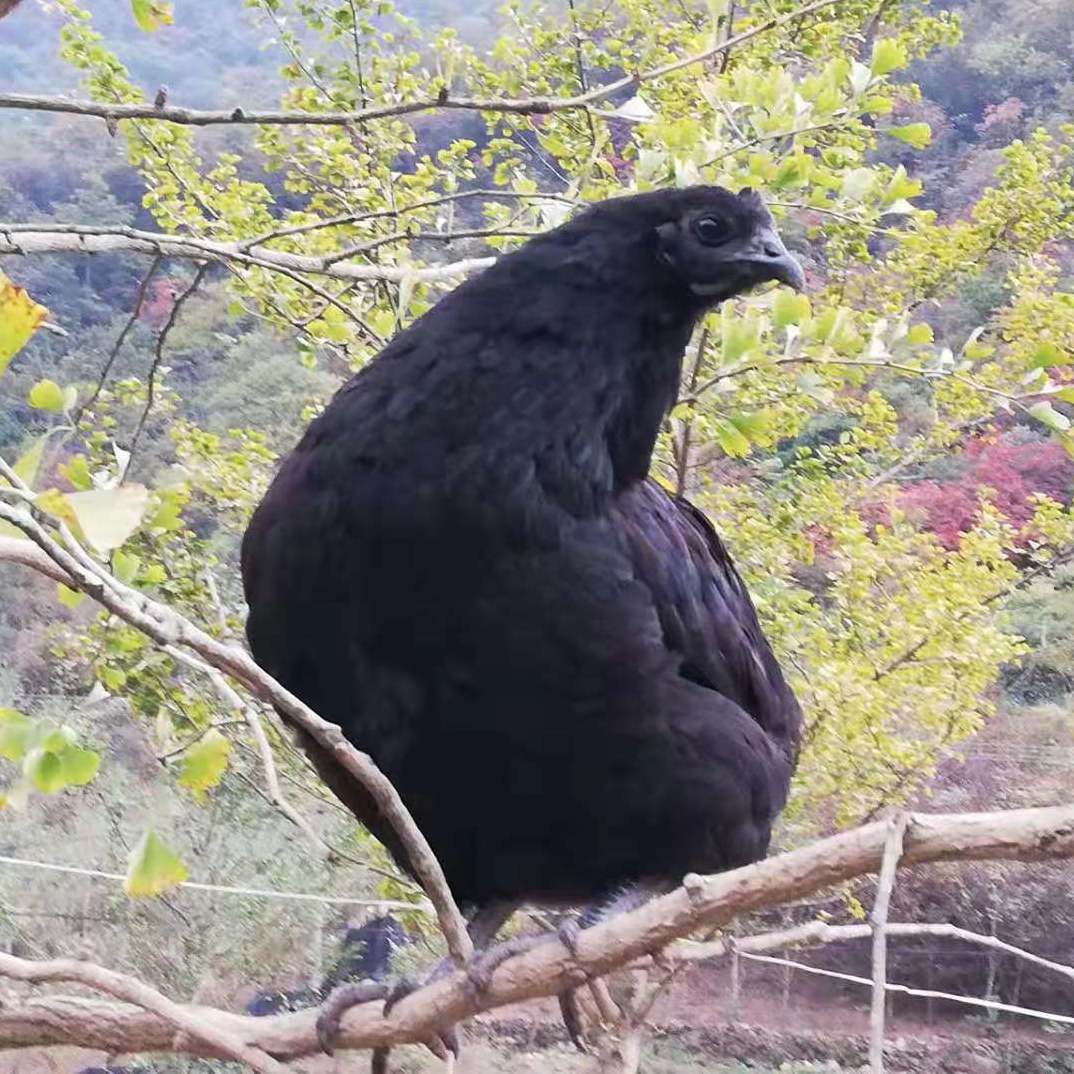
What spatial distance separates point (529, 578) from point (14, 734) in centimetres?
81

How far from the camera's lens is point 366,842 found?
173 inches

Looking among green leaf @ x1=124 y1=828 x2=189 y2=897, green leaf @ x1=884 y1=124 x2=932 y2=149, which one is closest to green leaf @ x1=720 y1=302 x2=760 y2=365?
green leaf @ x1=884 y1=124 x2=932 y2=149

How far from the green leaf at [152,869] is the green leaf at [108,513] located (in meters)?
0.38

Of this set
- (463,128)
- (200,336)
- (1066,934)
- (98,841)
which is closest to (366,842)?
(98,841)

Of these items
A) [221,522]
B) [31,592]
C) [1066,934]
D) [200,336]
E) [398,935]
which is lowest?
[398,935]

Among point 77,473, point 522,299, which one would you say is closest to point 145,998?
point 77,473

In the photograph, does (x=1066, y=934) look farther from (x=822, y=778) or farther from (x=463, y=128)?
(x=463, y=128)

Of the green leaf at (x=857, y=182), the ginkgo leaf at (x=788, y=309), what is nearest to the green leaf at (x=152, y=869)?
the ginkgo leaf at (x=788, y=309)

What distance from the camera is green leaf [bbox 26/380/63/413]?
97 cm

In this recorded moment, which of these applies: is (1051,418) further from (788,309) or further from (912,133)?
(912,133)

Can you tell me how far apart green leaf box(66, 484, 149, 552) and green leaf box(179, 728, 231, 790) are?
41cm

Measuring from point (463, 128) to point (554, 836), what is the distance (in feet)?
36.5

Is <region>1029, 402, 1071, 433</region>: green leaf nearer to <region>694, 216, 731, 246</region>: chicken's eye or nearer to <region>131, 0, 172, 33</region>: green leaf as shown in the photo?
<region>694, 216, 731, 246</region>: chicken's eye

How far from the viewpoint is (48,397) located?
3.22 feet
